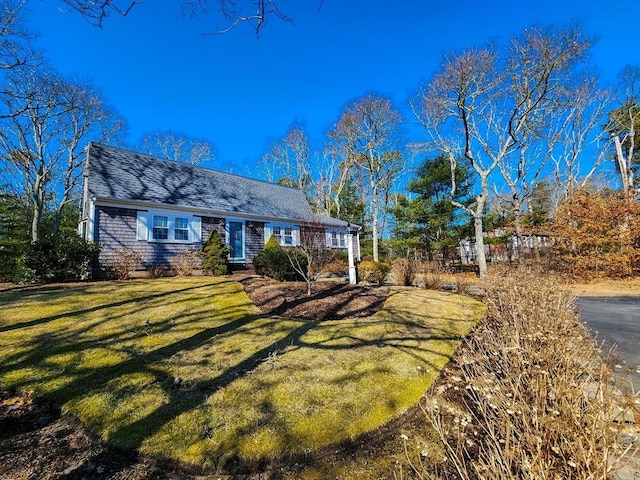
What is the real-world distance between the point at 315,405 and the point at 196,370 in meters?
1.56

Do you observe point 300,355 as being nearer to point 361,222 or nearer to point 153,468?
point 153,468

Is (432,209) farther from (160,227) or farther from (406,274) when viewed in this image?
(160,227)

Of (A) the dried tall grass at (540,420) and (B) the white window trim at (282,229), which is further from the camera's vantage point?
(B) the white window trim at (282,229)

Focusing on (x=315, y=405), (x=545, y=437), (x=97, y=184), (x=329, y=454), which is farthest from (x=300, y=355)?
(x=97, y=184)

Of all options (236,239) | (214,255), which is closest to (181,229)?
(214,255)

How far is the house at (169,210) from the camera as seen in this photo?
11.2 meters

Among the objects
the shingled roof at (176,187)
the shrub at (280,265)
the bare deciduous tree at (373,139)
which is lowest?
the shrub at (280,265)

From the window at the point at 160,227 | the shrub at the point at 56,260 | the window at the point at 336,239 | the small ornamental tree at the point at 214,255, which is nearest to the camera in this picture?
the shrub at the point at 56,260

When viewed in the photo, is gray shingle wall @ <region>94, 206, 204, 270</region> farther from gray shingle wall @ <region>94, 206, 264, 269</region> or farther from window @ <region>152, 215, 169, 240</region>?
window @ <region>152, 215, 169, 240</region>

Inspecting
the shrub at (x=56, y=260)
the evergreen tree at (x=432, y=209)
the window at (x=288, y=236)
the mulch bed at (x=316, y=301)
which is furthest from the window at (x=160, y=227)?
the evergreen tree at (x=432, y=209)

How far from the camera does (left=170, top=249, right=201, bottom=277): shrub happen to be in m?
11.8

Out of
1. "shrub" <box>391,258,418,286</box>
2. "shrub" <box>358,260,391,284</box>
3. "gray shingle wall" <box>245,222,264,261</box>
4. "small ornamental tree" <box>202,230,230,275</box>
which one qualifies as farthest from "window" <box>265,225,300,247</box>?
"shrub" <box>391,258,418,286</box>

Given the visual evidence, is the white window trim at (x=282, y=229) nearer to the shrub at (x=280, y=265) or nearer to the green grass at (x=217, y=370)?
the shrub at (x=280, y=265)

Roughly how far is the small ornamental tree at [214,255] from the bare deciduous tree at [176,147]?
18028 millimetres
